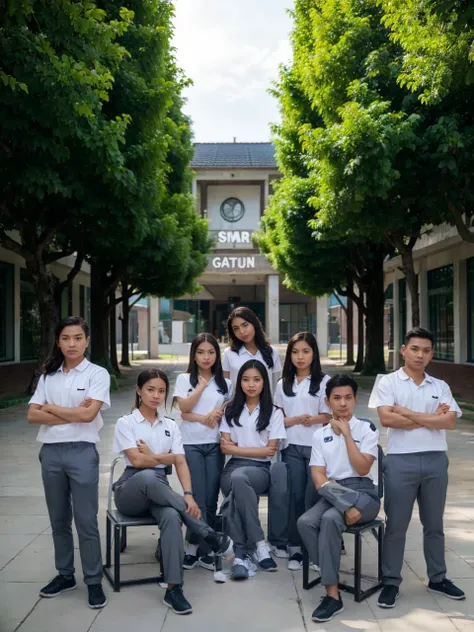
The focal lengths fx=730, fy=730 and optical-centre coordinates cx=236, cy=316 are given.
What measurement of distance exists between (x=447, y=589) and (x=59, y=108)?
802 centimetres

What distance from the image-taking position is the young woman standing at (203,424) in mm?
5102

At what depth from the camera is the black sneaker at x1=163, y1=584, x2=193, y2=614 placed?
165 inches

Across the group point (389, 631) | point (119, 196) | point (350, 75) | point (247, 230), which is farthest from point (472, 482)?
point (247, 230)

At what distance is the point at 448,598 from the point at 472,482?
3565 mm

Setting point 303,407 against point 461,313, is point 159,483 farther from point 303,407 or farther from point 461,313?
point 461,313

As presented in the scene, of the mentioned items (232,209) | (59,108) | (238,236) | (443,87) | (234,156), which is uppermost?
(234,156)

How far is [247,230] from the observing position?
43906 mm

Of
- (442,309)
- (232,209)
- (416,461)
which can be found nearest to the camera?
(416,461)

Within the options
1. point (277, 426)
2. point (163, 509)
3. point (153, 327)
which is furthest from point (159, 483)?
point (153, 327)

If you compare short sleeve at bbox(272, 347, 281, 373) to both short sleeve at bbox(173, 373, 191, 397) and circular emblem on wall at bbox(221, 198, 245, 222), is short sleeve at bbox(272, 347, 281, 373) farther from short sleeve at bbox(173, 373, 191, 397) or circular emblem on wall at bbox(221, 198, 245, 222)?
circular emblem on wall at bbox(221, 198, 245, 222)

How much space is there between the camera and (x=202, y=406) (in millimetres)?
5242

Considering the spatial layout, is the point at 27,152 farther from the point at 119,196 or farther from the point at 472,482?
the point at 472,482

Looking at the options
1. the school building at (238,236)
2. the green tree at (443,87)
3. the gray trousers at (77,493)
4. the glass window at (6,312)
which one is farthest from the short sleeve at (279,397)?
the school building at (238,236)

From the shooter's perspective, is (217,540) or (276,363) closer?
(217,540)
